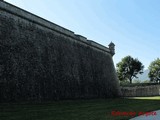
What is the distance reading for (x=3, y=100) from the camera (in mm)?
16047

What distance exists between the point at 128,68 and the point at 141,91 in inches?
1459

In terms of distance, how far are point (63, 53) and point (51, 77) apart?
178 inches

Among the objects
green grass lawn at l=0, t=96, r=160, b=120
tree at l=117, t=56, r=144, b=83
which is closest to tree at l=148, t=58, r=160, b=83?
tree at l=117, t=56, r=144, b=83

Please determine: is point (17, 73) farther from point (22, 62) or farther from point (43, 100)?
point (43, 100)

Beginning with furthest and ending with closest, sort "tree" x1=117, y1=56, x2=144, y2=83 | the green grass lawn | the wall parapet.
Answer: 1. "tree" x1=117, y1=56, x2=144, y2=83
2. the wall parapet
3. the green grass lawn

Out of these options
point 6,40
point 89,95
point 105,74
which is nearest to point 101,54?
point 105,74

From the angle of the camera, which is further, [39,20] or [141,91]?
[141,91]

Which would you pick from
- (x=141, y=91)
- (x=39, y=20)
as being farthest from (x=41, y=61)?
(x=141, y=91)

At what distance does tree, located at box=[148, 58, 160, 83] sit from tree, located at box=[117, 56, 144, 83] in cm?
790

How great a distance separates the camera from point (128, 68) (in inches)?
3263

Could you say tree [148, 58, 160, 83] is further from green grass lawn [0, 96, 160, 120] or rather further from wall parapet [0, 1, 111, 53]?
green grass lawn [0, 96, 160, 120]

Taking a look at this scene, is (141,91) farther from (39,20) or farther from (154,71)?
(154,71)

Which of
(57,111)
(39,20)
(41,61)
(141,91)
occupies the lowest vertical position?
(57,111)

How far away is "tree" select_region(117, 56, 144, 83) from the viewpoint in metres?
82.0
